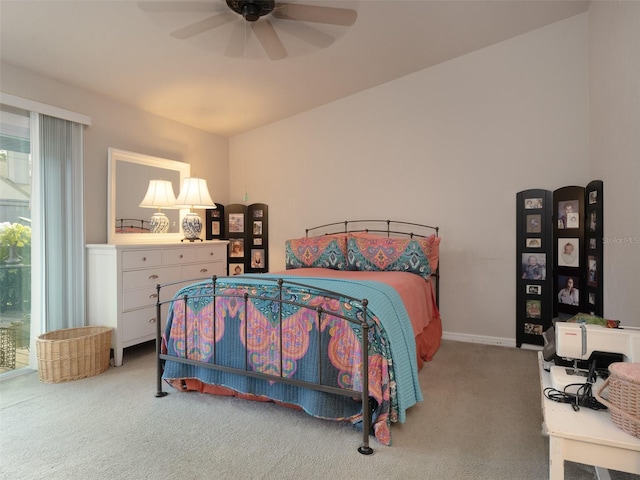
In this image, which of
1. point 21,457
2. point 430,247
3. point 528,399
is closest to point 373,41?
point 430,247

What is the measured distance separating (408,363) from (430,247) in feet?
5.23

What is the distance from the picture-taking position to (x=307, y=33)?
9.53ft

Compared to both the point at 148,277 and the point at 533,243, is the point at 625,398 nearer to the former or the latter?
the point at 533,243

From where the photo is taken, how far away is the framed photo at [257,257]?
5008 millimetres

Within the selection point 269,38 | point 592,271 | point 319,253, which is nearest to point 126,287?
point 319,253

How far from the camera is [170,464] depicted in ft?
6.10

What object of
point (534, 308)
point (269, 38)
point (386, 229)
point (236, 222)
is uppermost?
point (269, 38)

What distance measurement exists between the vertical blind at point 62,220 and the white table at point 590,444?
11.3ft

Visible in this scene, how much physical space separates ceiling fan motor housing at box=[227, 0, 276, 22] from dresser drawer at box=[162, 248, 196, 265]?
2.16 meters

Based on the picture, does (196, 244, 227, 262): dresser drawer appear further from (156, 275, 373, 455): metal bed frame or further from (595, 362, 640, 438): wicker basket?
(595, 362, 640, 438): wicker basket

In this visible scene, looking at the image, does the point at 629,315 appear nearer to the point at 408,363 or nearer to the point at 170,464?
the point at 408,363

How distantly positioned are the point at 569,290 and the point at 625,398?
2.55 metres

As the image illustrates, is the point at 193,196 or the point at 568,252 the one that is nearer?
the point at 568,252

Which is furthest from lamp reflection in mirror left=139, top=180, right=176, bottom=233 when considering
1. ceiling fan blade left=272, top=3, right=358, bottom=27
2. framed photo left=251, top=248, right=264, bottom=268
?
ceiling fan blade left=272, top=3, right=358, bottom=27
